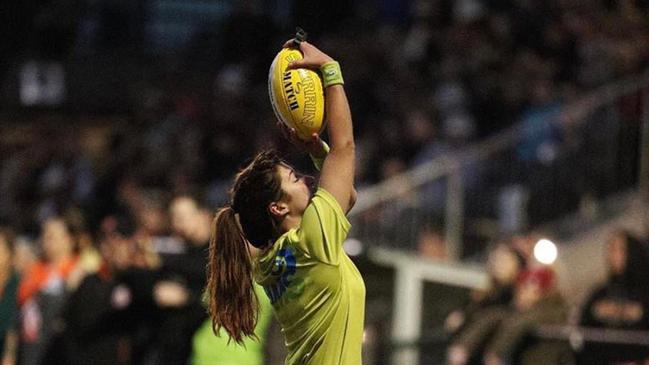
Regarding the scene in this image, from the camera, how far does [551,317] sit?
11.0 metres

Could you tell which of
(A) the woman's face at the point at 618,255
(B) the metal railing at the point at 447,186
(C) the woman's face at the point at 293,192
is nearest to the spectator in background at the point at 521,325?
(A) the woman's face at the point at 618,255

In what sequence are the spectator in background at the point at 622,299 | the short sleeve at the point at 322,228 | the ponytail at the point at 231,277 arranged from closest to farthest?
1. the short sleeve at the point at 322,228
2. the ponytail at the point at 231,277
3. the spectator in background at the point at 622,299

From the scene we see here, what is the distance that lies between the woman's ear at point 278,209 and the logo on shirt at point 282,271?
0.41 feet

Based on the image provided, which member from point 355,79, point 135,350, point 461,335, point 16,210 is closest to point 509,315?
point 461,335

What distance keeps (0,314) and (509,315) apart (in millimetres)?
3282

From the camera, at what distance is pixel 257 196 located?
18.4 ft

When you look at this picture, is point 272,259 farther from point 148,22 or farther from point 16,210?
point 148,22

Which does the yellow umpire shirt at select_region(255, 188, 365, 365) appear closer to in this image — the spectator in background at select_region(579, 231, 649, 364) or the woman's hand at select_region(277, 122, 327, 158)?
the woman's hand at select_region(277, 122, 327, 158)

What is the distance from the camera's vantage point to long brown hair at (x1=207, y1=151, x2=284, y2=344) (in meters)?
5.63

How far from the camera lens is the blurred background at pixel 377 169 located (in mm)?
11047

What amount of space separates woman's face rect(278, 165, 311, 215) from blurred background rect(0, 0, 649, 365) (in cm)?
326

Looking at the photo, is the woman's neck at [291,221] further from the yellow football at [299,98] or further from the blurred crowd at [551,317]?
the blurred crowd at [551,317]

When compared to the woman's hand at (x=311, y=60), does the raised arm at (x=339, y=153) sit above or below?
below

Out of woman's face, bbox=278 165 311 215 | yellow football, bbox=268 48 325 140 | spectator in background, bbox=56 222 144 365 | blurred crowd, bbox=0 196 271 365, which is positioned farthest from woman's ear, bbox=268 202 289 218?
spectator in background, bbox=56 222 144 365
